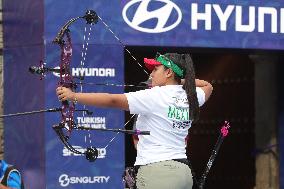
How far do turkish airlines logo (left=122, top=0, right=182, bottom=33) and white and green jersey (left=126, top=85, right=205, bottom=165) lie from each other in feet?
13.5

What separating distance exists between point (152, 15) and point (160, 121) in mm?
4397

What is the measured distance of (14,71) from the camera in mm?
9891

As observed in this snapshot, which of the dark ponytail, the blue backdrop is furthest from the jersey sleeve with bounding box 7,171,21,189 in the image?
the blue backdrop

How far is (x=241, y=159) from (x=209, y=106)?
1.15 meters

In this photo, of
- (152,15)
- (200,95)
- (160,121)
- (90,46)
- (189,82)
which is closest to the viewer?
(160,121)

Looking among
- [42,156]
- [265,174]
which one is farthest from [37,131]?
[265,174]

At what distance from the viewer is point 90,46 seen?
30.1ft

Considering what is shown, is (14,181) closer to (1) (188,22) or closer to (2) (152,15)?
(2) (152,15)

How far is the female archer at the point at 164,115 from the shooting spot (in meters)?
5.21

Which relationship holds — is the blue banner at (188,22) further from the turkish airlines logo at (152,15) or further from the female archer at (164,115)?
the female archer at (164,115)

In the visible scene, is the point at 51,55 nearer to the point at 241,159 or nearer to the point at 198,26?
the point at 198,26

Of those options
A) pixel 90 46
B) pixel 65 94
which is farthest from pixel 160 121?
pixel 90 46

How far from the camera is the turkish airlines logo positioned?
371 inches

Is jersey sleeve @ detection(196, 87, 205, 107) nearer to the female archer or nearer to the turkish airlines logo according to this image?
the female archer
